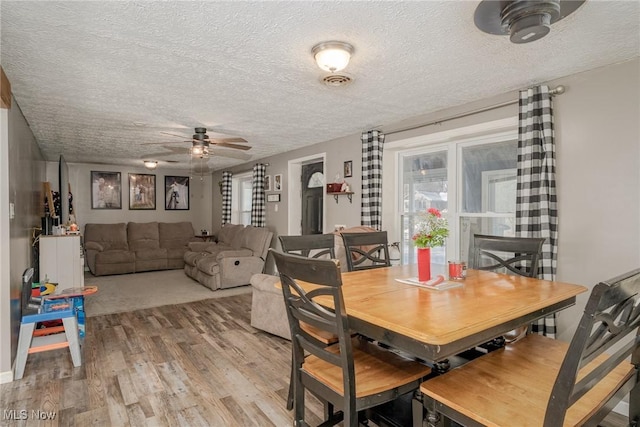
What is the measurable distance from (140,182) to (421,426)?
27.5 ft

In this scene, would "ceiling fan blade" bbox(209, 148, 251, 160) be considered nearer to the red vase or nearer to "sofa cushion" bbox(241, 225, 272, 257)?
"sofa cushion" bbox(241, 225, 272, 257)

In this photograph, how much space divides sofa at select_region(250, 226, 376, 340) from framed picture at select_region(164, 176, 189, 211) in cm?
590

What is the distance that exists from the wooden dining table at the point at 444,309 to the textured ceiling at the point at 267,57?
4.77 ft

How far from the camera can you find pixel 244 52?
2.19 meters

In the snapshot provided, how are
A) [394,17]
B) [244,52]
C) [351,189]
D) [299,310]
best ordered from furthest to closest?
[351,189]
[244,52]
[394,17]
[299,310]

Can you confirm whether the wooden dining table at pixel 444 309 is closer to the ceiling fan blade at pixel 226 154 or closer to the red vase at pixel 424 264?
the red vase at pixel 424 264

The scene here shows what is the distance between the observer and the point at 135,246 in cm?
743

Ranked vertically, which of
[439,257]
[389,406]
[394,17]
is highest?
[394,17]

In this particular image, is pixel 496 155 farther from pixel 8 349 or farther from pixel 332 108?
pixel 8 349

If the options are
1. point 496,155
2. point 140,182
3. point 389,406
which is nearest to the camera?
point 389,406

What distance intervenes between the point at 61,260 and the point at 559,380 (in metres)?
5.21

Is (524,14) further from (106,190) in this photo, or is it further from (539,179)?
(106,190)

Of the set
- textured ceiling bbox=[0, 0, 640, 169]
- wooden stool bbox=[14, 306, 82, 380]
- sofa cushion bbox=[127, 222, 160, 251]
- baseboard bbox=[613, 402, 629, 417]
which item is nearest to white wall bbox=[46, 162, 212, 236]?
sofa cushion bbox=[127, 222, 160, 251]

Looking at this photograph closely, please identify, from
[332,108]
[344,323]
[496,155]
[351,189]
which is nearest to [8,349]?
[344,323]
